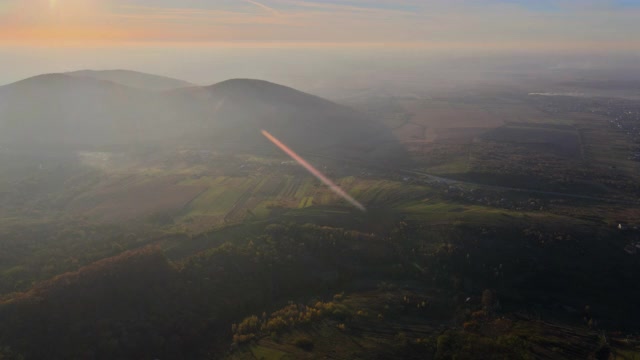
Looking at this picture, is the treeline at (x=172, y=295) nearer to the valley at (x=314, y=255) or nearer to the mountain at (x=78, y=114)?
the valley at (x=314, y=255)

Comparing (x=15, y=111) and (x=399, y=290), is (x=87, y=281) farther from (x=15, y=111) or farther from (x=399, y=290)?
(x=15, y=111)

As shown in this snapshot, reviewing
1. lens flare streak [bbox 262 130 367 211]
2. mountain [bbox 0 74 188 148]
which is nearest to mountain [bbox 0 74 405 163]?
mountain [bbox 0 74 188 148]

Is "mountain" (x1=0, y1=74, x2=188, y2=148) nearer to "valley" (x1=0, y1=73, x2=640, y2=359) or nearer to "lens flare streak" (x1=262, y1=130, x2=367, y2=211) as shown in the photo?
"valley" (x1=0, y1=73, x2=640, y2=359)

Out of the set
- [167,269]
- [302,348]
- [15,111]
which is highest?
[15,111]

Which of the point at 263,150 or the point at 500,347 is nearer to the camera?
the point at 500,347

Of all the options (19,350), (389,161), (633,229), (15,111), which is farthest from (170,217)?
(15,111)

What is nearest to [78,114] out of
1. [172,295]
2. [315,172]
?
[315,172]

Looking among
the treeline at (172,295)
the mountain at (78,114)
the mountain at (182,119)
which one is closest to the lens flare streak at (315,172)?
the mountain at (182,119)
